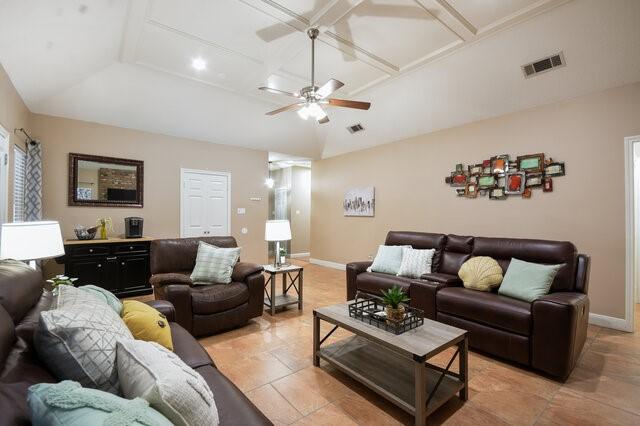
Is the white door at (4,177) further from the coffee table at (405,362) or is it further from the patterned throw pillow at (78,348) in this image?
the coffee table at (405,362)

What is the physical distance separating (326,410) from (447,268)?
2.47 metres

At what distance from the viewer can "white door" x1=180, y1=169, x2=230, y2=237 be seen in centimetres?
556

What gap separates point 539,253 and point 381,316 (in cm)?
201

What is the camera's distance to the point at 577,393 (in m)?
2.17

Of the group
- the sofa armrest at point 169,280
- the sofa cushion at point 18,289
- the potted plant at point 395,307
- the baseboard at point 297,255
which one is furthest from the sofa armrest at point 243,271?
the baseboard at point 297,255

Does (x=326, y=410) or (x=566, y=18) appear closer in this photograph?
(x=326, y=410)

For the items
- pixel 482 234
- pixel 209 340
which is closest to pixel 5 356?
pixel 209 340

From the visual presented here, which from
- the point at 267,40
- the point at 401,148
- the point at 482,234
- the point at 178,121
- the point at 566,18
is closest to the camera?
Result: the point at 566,18

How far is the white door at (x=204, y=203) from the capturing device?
18.2ft

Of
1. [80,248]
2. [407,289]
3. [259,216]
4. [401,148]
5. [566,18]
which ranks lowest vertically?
[407,289]

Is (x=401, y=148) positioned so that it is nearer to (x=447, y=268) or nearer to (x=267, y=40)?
(x=447, y=268)

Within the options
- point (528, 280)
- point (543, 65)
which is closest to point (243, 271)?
point (528, 280)

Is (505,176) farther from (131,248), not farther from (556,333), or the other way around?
(131,248)

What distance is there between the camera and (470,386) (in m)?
2.26
